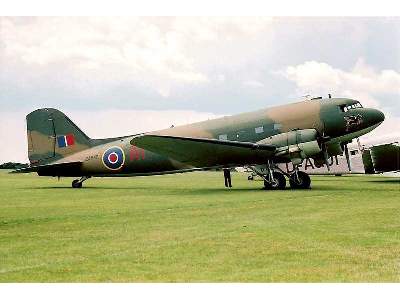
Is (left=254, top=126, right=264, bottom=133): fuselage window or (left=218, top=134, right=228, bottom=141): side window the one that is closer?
(left=254, top=126, right=264, bottom=133): fuselage window

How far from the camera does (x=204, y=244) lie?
10180 millimetres

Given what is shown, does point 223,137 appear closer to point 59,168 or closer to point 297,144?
point 297,144

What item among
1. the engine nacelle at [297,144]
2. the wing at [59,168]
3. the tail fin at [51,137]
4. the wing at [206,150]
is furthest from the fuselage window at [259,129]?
the wing at [59,168]

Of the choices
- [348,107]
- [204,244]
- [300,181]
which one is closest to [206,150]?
[300,181]

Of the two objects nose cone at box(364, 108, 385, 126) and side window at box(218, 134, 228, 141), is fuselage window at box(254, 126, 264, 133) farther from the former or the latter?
nose cone at box(364, 108, 385, 126)

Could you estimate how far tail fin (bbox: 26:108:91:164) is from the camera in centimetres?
3238

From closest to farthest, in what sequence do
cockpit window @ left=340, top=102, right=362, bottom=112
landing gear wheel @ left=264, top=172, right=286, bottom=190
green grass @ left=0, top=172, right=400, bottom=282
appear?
1. green grass @ left=0, top=172, right=400, bottom=282
2. cockpit window @ left=340, top=102, right=362, bottom=112
3. landing gear wheel @ left=264, top=172, right=286, bottom=190

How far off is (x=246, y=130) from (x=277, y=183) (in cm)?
325

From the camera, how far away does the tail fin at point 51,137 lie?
32.4m

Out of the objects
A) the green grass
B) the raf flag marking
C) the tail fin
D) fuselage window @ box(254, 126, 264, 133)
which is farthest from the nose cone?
the raf flag marking

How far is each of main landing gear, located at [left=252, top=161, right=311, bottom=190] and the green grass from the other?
10.6m

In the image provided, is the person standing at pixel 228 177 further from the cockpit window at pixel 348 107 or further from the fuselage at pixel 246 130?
the cockpit window at pixel 348 107

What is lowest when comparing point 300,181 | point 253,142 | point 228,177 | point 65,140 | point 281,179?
point 300,181

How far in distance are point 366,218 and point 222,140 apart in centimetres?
1545
